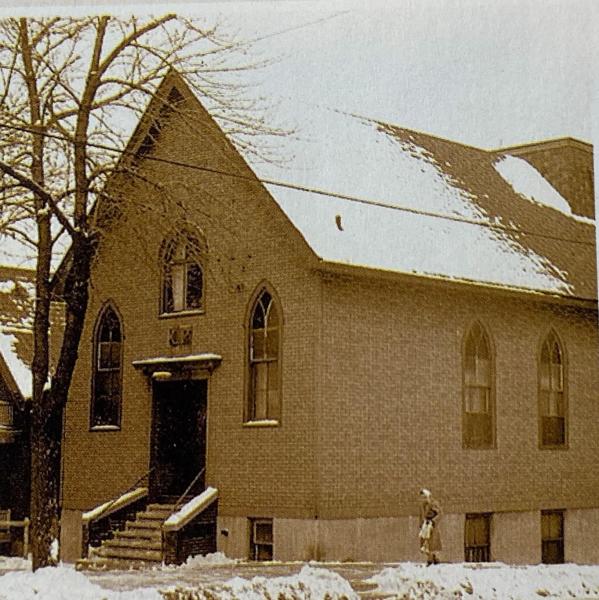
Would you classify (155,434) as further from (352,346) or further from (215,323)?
(352,346)

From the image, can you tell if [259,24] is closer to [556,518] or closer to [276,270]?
[276,270]

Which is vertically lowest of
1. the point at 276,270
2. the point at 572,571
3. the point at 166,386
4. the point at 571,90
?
the point at 572,571

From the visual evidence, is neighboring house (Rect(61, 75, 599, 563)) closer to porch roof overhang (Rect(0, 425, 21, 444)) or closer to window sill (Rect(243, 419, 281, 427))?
window sill (Rect(243, 419, 281, 427))

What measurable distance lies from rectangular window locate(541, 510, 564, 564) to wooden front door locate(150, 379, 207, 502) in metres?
2.42

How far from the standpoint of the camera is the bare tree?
1165cm

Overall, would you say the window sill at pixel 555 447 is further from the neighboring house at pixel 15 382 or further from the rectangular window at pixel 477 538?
the neighboring house at pixel 15 382

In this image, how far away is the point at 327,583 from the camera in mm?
11234

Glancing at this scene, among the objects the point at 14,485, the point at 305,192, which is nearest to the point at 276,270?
the point at 305,192

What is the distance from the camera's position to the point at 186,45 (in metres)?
11.7

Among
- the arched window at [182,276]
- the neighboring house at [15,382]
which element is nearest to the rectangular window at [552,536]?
the arched window at [182,276]

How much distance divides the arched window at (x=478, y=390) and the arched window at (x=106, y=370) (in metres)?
2.46

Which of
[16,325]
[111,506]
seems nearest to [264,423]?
[111,506]

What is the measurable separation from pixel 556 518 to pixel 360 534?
1.29m

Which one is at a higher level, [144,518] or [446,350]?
[446,350]
